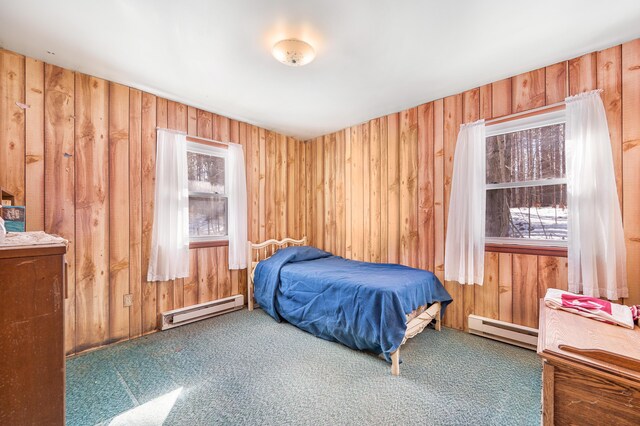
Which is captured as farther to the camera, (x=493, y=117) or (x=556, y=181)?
(x=493, y=117)

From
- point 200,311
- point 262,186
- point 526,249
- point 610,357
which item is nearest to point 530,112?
point 526,249

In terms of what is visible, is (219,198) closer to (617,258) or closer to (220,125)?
(220,125)

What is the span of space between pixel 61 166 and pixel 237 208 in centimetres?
160

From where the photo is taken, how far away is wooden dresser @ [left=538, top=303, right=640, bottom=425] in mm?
952

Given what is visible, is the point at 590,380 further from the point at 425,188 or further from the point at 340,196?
the point at 340,196

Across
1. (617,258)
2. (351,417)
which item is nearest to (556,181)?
(617,258)

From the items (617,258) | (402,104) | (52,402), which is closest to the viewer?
(52,402)

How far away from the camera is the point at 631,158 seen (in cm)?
192

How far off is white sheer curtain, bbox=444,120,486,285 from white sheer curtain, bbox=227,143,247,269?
7.71 feet

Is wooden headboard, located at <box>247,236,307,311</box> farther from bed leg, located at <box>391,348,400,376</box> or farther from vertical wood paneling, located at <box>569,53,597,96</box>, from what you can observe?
vertical wood paneling, located at <box>569,53,597,96</box>

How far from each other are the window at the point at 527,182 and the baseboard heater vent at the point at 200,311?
292cm

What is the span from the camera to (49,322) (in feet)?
3.23

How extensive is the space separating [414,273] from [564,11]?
2.16 m

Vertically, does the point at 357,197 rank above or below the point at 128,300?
above
